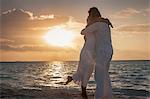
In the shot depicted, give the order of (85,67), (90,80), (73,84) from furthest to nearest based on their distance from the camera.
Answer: (90,80), (73,84), (85,67)

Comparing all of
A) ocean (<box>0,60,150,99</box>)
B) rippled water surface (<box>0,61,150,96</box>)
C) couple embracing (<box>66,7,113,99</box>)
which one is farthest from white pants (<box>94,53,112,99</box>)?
rippled water surface (<box>0,61,150,96</box>)

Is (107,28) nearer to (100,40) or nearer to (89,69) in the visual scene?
(100,40)

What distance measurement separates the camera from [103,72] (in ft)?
22.6

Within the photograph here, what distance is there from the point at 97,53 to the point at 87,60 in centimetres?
23

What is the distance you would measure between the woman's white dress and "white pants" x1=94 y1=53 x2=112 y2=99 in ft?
0.42

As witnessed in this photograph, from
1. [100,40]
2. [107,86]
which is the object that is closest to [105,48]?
[100,40]

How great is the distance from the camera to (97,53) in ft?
22.6

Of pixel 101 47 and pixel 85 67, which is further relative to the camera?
pixel 85 67

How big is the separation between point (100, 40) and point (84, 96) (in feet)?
3.55

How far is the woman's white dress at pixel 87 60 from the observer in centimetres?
688

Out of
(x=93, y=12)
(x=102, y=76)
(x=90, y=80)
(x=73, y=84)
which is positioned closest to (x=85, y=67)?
(x=102, y=76)

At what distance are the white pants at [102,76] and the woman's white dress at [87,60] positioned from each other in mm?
127

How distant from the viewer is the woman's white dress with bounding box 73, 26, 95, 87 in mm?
6884

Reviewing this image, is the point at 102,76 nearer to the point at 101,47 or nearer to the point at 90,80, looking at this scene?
the point at 101,47
